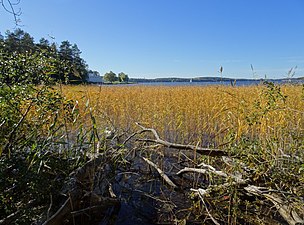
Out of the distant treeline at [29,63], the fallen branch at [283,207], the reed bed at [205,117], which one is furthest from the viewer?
the reed bed at [205,117]

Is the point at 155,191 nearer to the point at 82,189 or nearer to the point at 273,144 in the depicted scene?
the point at 82,189

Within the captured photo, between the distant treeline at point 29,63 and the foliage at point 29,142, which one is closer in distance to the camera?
the foliage at point 29,142

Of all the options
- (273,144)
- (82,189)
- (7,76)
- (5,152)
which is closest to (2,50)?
(7,76)

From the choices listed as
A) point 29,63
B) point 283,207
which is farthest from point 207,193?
point 29,63

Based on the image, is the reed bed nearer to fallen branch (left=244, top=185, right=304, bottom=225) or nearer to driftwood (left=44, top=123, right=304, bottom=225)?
driftwood (left=44, top=123, right=304, bottom=225)

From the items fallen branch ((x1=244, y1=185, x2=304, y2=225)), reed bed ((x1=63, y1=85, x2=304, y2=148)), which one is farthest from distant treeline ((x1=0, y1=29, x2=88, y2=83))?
fallen branch ((x1=244, y1=185, x2=304, y2=225))

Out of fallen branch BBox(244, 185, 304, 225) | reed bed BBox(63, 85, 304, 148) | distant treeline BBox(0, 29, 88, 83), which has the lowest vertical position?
fallen branch BBox(244, 185, 304, 225)

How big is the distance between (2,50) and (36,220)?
1589mm

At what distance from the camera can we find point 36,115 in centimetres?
229

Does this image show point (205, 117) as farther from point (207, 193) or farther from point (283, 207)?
point (283, 207)

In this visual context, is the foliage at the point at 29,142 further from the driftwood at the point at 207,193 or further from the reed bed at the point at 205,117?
the reed bed at the point at 205,117

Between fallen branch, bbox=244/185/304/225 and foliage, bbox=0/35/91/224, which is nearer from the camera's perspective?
foliage, bbox=0/35/91/224

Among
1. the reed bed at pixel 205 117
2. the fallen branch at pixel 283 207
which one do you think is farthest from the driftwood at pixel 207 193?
the reed bed at pixel 205 117

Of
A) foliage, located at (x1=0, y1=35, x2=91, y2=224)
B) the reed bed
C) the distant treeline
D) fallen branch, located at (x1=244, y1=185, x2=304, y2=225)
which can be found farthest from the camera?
the reed bed
